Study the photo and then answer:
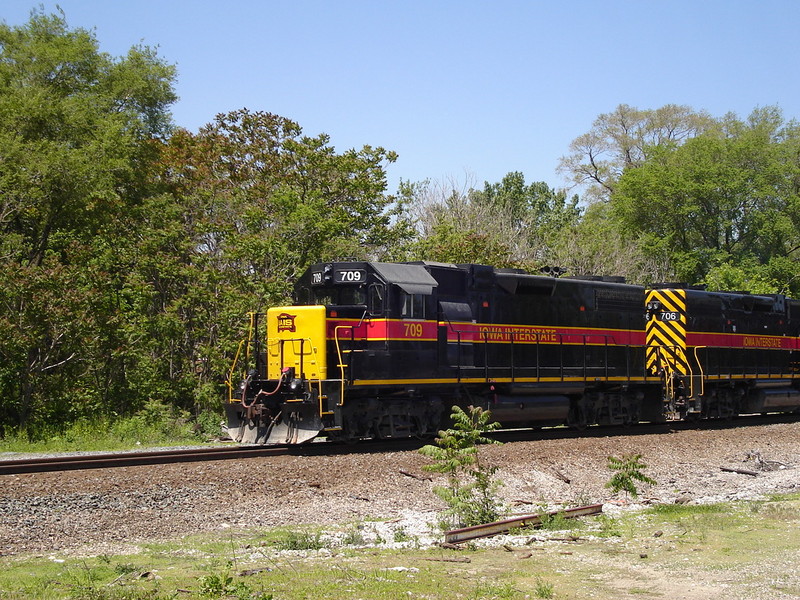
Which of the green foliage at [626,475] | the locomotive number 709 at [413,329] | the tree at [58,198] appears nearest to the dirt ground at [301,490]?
the green foliage at [626,475]

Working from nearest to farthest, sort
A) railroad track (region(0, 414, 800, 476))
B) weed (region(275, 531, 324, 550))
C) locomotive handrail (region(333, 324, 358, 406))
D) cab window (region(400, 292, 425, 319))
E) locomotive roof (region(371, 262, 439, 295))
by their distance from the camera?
1. weed (region(275, 531, 324, 550))
2. railroad track (region(0, 414, 800, 476))
3. locomotive handrail (region(333, 324, 358, 406))
4. locomotive roof (region(371, 262, 439, 295))
5. cab window (region(400, 292, 425, 319))

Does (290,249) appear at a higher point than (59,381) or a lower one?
higher

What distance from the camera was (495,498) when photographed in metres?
11.7

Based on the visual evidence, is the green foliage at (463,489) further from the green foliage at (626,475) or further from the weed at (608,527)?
the green foliage at (626,475)

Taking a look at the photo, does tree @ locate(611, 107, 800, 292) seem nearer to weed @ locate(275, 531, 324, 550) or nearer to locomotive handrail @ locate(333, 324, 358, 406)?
locomotive handrail @ locate(333, 324, 358, 406)

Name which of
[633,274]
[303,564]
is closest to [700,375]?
[303,564]

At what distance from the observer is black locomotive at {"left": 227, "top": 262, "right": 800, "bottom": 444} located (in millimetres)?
15625

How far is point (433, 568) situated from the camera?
7855mm

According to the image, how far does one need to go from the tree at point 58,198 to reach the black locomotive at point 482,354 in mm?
5563

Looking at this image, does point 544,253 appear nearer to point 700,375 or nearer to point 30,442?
point 700,375

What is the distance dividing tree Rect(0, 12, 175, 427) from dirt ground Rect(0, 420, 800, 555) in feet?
32.1

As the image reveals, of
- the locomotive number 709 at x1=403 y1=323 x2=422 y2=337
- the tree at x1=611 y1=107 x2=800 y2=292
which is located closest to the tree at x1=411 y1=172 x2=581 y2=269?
the tree at x1=611 y1=107 x2=800 y2=292

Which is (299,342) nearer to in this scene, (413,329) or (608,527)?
(413,329)

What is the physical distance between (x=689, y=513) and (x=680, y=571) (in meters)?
3.23
